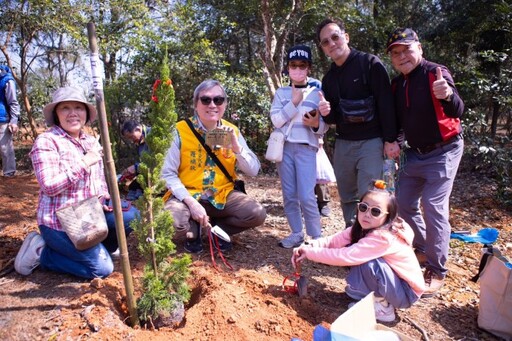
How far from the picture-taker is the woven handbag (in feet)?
8.57

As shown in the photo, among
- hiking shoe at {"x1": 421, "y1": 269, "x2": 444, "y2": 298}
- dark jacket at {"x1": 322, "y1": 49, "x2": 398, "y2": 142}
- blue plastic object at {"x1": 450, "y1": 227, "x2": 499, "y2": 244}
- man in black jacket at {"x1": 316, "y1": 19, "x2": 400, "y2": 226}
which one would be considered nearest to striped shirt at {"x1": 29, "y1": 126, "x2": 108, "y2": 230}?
man in black jacket at {"x1": 316, "y1": 19, "x2": 400, "y2": 226}

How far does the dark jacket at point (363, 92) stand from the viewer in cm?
301

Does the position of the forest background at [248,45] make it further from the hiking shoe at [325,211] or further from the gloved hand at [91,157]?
the gloved hand at [91,157]

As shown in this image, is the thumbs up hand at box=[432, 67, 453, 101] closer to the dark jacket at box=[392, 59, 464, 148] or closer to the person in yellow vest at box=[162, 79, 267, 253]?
the dark jacket at box=[392, 59, 464, 148]

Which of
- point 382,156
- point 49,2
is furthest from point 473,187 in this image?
point 49,2

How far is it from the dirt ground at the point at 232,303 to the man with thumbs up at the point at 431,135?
0.40 metres

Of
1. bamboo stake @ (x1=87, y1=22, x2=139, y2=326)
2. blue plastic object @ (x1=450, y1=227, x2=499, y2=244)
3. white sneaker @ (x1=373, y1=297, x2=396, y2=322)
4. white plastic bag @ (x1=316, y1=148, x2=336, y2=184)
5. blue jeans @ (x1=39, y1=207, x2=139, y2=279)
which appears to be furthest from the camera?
white plastic bag @ (x1=316, y1=148, x2=336, y2=184)

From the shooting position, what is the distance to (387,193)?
246 cm

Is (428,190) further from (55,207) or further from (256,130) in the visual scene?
(256,130)

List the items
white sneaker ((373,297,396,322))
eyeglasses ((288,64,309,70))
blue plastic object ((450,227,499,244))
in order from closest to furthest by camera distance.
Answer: white sneaker ((373,297,396,322))
eyeglasses ((288,64,309,70))
blue plastic object ((450,227,499,244))

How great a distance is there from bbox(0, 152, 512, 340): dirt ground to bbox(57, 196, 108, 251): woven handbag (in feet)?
1.06

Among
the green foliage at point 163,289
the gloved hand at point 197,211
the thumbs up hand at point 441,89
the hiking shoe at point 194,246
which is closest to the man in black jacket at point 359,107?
the thumbs up hand at point 441,89

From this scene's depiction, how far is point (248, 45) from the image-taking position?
1229 centimetres

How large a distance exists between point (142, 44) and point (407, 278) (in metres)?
7.78
